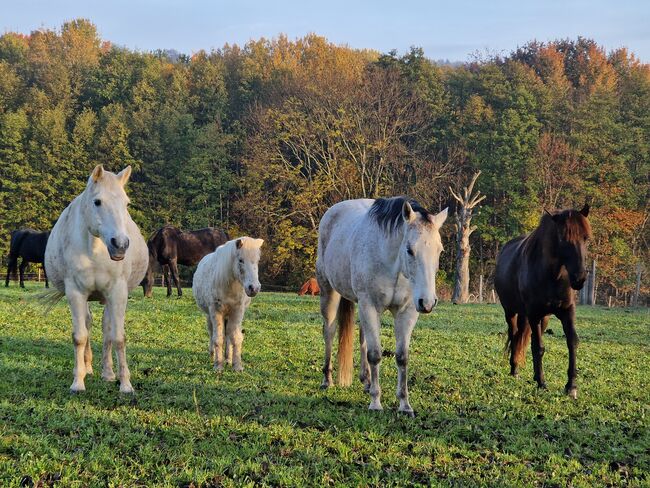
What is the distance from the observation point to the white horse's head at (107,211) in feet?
19.2

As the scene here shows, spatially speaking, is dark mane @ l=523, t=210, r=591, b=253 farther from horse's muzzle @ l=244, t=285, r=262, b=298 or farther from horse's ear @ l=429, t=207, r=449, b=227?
horse's muzzle @ l=244, t=285, r=262, b=298

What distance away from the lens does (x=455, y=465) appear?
15.2 ft

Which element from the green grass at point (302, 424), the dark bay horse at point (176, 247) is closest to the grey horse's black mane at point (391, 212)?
the green grass at point (302, 424)

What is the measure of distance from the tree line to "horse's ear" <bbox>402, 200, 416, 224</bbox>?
28.0 metres


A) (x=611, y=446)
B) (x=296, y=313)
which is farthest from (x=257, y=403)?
(x=296, y=313)

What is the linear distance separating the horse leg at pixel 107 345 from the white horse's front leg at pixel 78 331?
0.26 metres

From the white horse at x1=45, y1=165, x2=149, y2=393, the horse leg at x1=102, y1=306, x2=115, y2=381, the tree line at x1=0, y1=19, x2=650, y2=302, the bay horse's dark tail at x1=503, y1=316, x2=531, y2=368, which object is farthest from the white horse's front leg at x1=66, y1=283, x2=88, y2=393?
the tree line at x1=0, y1=19, x2=650, y2=302

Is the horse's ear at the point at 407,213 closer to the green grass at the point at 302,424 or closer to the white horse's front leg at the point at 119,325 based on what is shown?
the green grass at the point at 302,424

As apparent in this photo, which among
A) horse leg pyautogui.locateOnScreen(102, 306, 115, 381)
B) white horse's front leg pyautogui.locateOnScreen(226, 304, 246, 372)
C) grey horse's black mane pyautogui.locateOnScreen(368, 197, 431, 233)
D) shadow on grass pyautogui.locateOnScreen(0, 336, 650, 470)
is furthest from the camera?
white horse's front leg pyautogui.locateOnScreen(226, 304, 246, 372)

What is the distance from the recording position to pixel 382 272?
249 inches

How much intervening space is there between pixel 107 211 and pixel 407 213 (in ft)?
9.17

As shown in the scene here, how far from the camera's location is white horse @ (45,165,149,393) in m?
6.05

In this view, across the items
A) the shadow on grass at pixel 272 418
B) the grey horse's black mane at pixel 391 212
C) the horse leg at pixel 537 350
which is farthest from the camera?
the horse leg at pixel 537 350

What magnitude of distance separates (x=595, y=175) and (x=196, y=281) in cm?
3603
